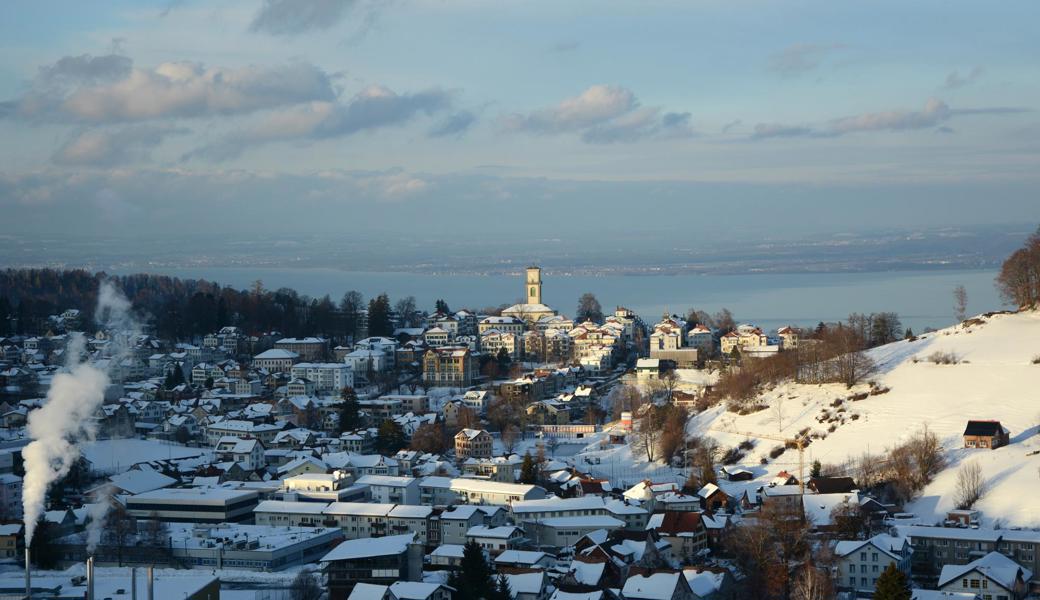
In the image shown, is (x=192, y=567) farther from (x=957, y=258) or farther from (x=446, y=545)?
(x=957, y=258)

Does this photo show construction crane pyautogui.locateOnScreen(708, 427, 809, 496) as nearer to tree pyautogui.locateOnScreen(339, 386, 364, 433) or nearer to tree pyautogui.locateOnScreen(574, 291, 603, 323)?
tree pyautogui.locateOnScreen(339, 386, 364, 433)

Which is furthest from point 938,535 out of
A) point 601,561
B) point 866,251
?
point 866,251

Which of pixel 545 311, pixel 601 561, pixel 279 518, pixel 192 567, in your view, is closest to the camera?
pixel 601 561

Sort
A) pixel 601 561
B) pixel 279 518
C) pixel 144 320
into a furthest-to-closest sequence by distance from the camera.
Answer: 1. pixel 144 320
2. pixel 279 518
3. pixel 601 561

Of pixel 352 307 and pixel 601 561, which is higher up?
pixel 352 307

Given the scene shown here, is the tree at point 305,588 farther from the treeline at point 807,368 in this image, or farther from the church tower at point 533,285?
the church tower at point 533,285

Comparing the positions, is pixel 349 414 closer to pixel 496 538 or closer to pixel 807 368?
pixel 807 368
